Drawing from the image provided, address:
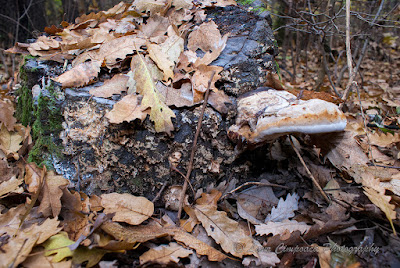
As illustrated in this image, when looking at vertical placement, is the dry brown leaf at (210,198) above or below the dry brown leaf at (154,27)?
below

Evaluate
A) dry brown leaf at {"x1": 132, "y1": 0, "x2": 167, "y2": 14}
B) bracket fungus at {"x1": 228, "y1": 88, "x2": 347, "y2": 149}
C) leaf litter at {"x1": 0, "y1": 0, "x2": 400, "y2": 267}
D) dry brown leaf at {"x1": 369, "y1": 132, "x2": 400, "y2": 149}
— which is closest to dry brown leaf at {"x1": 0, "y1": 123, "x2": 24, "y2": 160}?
leaf litter at {"x1": 0, "y1": 0, "x2": 400, "y2": 267}

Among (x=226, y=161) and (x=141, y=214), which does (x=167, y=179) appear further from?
(x=226, y=161)

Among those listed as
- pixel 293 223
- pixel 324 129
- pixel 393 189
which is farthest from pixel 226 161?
pixel 393 189

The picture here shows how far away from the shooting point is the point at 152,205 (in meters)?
1.90

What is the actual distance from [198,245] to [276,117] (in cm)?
99

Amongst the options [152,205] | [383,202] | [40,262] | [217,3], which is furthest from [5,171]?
[383,202]

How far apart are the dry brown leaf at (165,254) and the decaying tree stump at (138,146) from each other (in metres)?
0.58

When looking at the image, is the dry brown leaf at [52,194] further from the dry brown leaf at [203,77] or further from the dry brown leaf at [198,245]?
the dry brown leaf at [203,77]

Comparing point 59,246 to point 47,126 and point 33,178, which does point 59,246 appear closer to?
point 33,178

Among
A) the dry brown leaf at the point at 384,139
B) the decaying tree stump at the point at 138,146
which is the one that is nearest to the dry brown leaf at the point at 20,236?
the decaying tree stump at the point at 138,146

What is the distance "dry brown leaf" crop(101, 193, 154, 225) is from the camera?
5.74 ft

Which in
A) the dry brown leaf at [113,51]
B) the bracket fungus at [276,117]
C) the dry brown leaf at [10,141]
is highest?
the dry brown leaf at [113,51]

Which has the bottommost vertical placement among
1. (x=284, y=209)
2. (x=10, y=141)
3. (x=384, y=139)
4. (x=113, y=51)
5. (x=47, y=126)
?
(x=384, y=139)

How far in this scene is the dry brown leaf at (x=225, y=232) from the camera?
5.51 feet
